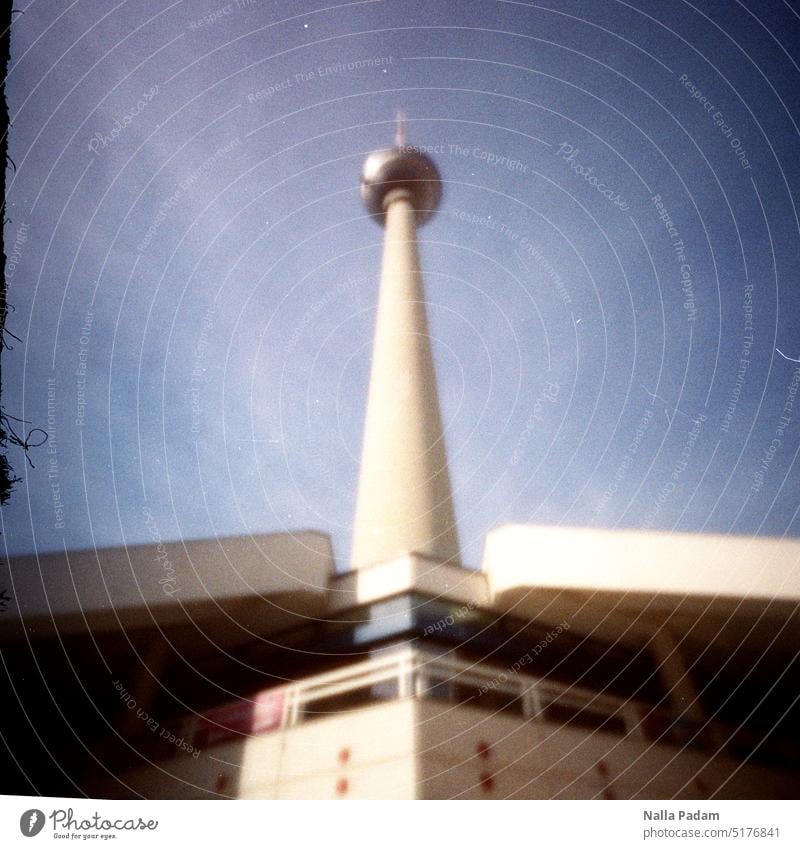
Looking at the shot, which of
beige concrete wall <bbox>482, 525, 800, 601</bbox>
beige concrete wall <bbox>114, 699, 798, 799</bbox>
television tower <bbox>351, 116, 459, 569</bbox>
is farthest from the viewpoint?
television tower <bbox>351, 116, 459, 569</bbox>

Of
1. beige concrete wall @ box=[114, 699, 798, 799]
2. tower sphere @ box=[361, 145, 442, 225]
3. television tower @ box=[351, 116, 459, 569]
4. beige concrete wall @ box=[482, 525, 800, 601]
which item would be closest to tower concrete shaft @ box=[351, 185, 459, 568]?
television tower @ box=[351, 116, 459, 569]

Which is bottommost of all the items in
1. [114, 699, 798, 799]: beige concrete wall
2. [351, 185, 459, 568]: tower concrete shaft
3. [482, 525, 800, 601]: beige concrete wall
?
[114, 699, 798, 799]: beige concrete wall

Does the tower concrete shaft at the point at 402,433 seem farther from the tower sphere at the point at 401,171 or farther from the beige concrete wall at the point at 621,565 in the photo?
the beige concrete wall at the point at 621,565

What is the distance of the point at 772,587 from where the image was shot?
3021mm

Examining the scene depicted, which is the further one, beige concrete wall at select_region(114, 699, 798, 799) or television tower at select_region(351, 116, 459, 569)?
television tower at select_region(351, 116, 459, 569)

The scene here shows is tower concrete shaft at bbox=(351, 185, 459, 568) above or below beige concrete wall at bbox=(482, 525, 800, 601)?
above

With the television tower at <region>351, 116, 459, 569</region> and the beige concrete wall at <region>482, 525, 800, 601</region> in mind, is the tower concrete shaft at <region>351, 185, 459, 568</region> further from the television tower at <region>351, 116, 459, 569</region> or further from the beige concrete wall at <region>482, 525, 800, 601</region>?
the beige concrete wall at <region>482, 525, 800, 601</region>

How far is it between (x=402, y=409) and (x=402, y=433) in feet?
0.90

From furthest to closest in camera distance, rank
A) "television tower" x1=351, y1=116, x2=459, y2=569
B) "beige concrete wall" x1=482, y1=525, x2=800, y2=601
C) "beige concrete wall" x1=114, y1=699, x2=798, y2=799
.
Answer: "television tower" x1=351, y1=116, x2=459, y2=569 → "beige concrete wall" x1=482, y1=525, x2=800, y2=601 → "beige concrete wall" x1=114, y1=699, x2=798, y2=799

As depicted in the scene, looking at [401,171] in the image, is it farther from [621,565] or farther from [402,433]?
[621,565]

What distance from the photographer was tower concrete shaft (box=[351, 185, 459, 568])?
12.7 ft

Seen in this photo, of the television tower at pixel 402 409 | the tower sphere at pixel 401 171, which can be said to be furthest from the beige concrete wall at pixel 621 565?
the tower sphere at pixel 401 171

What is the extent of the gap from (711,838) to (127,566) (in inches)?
97.9

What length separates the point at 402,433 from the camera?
4793mm
